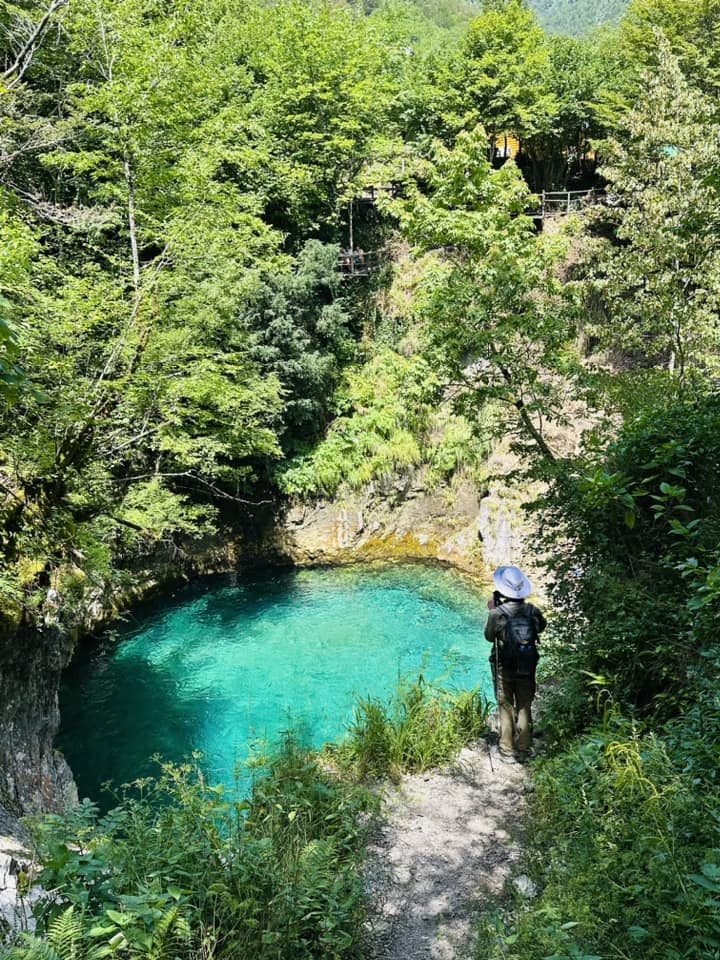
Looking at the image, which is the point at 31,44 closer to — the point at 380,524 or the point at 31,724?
the point at 31,724

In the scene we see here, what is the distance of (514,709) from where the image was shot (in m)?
5.07

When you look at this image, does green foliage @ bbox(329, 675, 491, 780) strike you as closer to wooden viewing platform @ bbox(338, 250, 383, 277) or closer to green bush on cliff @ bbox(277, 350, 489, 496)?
green bush on cliff @ bbox(277, 350, 489, 496)

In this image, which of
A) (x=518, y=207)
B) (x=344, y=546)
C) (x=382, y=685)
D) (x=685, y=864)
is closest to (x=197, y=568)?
(x=344, y=546)

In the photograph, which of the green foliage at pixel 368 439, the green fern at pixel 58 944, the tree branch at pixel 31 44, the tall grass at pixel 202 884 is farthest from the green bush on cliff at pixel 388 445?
the green fern at pixel 58 944

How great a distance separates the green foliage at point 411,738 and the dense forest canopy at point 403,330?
0.86 metres

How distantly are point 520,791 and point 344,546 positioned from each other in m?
10.8

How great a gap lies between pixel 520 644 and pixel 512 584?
47 cm

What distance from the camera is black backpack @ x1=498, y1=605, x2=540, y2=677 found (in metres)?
4.73

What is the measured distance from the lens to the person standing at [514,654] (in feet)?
15.6

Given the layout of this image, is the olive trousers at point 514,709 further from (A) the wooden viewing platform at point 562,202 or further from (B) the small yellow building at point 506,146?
(B) the small yellow building at point 506,146

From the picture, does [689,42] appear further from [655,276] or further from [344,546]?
[344,546]

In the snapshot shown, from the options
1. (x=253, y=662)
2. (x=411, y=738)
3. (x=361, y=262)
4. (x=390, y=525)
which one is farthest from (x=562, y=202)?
(x=411, y=738)

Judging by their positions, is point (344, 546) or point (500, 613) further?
point (344, 546)

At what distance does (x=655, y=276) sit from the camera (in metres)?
9.93
